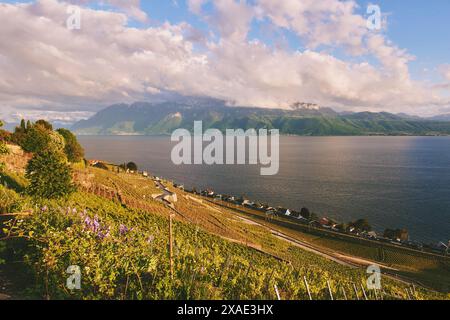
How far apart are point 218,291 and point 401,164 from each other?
186 metres

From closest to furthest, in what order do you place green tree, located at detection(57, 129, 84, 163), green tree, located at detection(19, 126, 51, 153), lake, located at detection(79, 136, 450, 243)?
green tree, located at detection(19, 126, 51, 153), green tree, located at detection(57, 129, 84, 163), lake, located at detection(79, 136, 450, 243)

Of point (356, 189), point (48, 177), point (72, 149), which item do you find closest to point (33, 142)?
point (72, 149)

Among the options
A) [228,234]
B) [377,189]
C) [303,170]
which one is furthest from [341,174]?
[228,234]

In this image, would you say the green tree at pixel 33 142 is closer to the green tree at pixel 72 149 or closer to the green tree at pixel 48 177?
the green tree at pixel 72 149

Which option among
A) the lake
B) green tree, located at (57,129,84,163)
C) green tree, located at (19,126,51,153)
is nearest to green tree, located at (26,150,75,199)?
green tree, located at (19,126,51,153)

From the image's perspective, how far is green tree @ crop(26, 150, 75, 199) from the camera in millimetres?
20902

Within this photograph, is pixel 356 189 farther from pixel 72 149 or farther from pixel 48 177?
pixel 48 177

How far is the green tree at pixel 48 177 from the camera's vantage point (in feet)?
68.6

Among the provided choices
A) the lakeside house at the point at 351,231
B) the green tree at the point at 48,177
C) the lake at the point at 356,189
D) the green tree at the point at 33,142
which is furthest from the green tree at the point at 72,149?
the lake at the point at 356,189

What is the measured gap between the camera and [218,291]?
857 centimetres

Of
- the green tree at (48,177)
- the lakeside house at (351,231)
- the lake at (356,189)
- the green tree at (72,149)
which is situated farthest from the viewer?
the lake at (356,189)

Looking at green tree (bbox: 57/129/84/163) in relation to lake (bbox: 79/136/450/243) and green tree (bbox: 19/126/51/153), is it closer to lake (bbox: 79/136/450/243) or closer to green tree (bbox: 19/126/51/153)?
green tree (bbox: 19/126/51/153)

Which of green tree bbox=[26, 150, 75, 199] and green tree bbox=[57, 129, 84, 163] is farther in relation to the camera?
green tree bbox=[57, 129, 84, 163]
